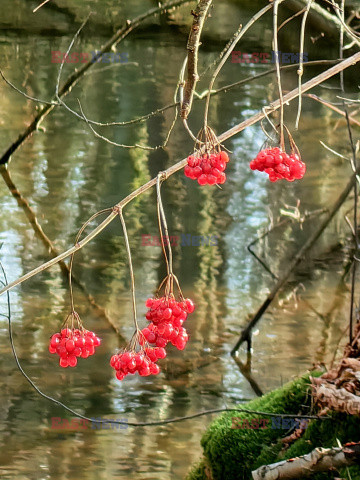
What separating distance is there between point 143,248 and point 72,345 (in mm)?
2765

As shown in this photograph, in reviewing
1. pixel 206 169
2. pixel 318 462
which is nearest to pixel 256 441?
pixel 318 462

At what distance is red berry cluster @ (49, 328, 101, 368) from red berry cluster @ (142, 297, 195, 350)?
0.15 metres

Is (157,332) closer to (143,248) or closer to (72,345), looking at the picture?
(72,345)

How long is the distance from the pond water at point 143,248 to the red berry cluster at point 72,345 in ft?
4.15

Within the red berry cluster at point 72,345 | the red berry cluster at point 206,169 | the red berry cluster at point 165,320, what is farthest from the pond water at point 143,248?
the red berry cluster at point 206,169

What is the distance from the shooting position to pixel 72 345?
1.27 metres

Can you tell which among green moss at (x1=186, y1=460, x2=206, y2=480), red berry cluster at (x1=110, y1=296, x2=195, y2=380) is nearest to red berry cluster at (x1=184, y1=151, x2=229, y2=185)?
red berry cluster at (x1=110, y1=296, x2=195, y2=380)

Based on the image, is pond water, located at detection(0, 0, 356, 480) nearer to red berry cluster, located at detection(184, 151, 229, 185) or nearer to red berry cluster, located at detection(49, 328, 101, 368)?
red berry cluster, located at detection(49, 328, 101, 368)

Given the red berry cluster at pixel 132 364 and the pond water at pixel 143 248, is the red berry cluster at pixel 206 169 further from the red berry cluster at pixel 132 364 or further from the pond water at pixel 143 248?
the pond water at pixel 143 248

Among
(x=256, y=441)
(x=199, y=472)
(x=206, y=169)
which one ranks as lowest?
(x=199, y=472)

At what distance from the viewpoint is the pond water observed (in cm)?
272

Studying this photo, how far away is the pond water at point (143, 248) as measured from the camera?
8.92 ft

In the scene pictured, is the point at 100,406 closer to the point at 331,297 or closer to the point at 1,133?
the point at 331,297

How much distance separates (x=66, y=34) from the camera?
212 inches
